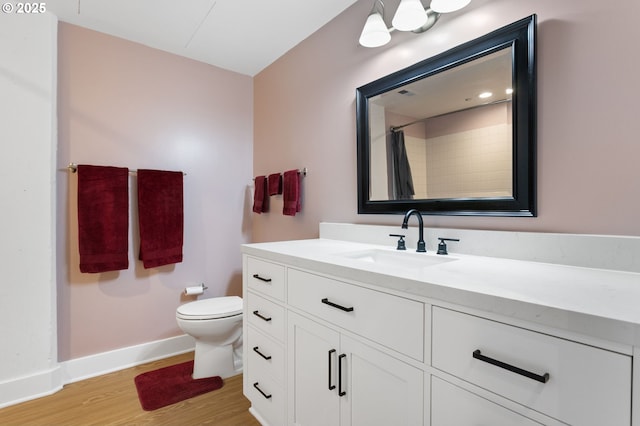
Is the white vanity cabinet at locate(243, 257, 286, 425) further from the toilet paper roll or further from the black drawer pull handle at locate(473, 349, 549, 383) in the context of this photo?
the toilet paper roll

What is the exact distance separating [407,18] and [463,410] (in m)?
1.47

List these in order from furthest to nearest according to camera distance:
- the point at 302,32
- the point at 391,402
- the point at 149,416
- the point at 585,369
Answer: the point at 302,32 < the point at 149,416 < the point at 391,402 < the point at 585,369

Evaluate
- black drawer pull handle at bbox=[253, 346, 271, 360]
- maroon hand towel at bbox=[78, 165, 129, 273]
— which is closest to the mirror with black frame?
black drawer pull handle at bbox=[253, 346, 271, 360]

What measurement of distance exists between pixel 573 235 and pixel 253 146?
2.45m

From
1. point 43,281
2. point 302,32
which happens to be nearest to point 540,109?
point 302,32

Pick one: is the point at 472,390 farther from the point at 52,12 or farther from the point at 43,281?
the point at 52,12

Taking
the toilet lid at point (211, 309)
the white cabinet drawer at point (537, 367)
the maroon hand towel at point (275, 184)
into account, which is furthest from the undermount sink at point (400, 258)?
the maroon hand towel at point (275, 184)

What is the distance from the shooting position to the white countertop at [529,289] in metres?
0.58

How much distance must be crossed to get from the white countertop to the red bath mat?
1297 millimetres

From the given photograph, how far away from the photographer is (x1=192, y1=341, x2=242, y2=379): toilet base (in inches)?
80.4

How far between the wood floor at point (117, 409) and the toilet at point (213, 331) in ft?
0.47

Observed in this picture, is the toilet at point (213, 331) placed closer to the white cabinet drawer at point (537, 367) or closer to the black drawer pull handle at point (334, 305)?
the black drawer pull handle at point (334, 305)

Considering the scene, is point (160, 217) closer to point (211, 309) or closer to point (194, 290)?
point (194, 290)

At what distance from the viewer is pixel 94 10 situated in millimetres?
1925
